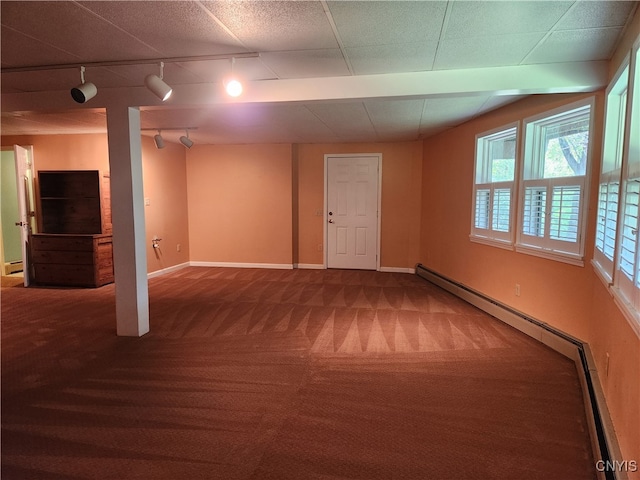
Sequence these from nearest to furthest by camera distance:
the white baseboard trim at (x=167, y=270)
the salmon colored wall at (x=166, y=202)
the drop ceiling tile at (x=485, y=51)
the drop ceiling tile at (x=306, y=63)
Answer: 1. the drop ceiling tile at (x=485, y=51)
2. the drop ceiling tile at (x=306, y=63)
3. the salmon colored wall at (x=166, y=202)
4. the white baseboard trim at (x=167, y=270)

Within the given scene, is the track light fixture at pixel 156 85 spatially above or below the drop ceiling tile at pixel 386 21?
below

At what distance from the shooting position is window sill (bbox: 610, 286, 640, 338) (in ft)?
5.17

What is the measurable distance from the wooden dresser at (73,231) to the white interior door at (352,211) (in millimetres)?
3495

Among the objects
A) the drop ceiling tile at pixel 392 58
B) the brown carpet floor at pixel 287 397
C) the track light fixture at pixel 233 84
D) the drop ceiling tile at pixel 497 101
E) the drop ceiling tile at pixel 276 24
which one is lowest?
the brown carpet floor at pixel 287 397

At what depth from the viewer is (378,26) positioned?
212 centimetres

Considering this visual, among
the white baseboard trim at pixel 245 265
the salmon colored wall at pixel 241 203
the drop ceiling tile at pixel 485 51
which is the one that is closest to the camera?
the drop ceiling tile at pixel 485 51

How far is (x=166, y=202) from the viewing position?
6234 mm

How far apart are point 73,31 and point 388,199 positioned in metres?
4.97

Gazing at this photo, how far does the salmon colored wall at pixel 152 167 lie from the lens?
560 cm

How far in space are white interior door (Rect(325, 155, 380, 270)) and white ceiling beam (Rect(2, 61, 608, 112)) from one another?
3.46 meters

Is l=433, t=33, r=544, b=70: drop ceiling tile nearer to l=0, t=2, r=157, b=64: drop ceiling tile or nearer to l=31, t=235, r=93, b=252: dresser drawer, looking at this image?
l=0, t=2, r=157, b=64: drop ceiling tile

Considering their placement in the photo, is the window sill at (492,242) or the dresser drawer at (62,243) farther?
the dresser drawer at (62,243)

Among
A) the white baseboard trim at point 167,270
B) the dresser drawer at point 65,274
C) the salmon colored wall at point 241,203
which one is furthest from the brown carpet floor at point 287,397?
the salmon colored wall at point 241,203

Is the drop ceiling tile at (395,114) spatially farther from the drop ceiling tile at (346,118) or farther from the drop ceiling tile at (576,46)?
the drop ceiling tile at (576,46)
